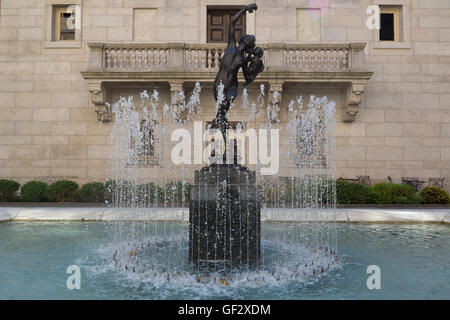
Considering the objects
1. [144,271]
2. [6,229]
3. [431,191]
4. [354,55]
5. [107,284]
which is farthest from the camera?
[354,55]

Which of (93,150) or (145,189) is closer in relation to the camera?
(145,189)

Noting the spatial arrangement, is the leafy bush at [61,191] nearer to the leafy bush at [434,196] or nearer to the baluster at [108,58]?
the baluster at [108,58]

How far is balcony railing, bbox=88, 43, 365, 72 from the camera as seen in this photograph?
14.9m

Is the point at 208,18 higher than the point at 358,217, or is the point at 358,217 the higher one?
the point at 208,18

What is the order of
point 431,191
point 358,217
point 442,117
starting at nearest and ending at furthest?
point 358,217, point 431,191, point 442,117

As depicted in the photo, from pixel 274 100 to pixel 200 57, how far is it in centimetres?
397

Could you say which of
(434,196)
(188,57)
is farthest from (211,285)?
(434,196)

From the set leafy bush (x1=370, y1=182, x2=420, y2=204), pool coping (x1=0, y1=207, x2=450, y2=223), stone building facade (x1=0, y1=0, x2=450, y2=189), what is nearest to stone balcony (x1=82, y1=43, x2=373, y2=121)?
stone building facade (x1=0, y1=0, x2=450, y2=189)

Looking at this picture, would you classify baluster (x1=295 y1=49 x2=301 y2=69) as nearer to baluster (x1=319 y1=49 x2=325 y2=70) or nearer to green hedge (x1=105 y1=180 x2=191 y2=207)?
baluster (x1=319 y1=49 x2=325 y2=70)

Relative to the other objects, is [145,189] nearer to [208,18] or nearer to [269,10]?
[208,18]

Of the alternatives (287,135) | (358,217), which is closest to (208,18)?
(287,135)

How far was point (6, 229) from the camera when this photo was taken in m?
8.41

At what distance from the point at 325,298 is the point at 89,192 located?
39.6ft

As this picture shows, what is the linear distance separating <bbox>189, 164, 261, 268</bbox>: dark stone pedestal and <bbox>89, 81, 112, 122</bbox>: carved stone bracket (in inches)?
448
